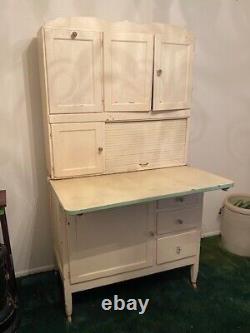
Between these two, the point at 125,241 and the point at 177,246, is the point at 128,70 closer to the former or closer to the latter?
the point at 125,241

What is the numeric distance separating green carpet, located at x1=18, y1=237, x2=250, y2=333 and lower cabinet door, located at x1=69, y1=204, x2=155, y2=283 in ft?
0.92

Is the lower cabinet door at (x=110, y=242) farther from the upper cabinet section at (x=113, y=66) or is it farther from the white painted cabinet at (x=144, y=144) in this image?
the upper cabinet section at (x=113, y=66)

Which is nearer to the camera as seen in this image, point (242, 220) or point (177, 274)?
point (177, 274)

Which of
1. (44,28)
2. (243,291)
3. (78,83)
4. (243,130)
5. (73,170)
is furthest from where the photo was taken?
(243,130)

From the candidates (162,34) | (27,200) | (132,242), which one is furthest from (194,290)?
(162,34)

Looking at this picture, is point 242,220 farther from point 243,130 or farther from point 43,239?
point 43,239

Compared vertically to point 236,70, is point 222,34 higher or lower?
higher

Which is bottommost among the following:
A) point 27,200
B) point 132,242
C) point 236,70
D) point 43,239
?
point 43,239

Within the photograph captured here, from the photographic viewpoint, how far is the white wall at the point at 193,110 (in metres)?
1.67

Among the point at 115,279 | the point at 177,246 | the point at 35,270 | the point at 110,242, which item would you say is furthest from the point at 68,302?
the point at 177,246

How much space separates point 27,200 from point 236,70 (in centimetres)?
190

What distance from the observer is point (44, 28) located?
1.43 meters

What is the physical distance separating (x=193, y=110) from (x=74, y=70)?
41.9 inches

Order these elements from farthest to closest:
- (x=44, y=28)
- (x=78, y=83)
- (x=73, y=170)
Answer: (x=73, y=170)
(x=78, y=83)
(x=44, y=28)
